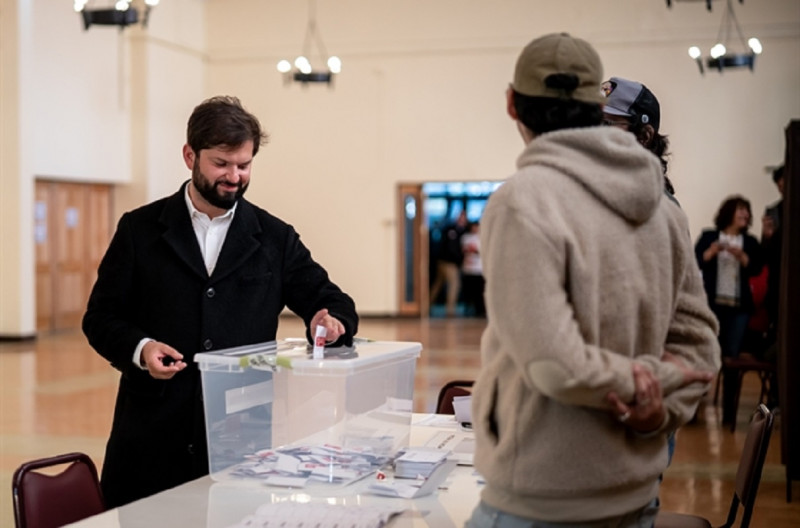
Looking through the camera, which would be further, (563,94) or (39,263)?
(39,263)

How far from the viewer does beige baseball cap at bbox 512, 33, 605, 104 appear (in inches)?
72.4

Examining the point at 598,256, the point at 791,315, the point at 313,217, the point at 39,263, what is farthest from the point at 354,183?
the point at 598,256

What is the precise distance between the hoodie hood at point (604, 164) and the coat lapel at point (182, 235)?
1.64 meters

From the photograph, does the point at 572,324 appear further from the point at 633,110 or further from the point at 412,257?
the point at 412,257

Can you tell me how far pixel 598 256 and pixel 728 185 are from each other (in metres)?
15.9

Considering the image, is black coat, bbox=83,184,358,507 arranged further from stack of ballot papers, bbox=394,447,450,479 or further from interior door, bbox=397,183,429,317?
interior door, bbox=397,183,429,317

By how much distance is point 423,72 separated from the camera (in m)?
18.2

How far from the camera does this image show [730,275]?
28.9 feet

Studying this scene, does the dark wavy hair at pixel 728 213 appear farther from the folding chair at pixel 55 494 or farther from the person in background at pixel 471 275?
the person in background at pixel 471 275

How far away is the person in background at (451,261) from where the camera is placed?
19.0 m

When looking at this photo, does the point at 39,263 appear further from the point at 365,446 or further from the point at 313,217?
the point at 365,446

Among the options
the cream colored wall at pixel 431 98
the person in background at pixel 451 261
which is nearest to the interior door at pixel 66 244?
the cream colored wall at pixel 431 98

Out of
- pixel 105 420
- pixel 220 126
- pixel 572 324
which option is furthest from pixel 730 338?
pixel 572 324

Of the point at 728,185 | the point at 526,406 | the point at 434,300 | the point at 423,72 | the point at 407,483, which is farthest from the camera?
the point at 434,300
